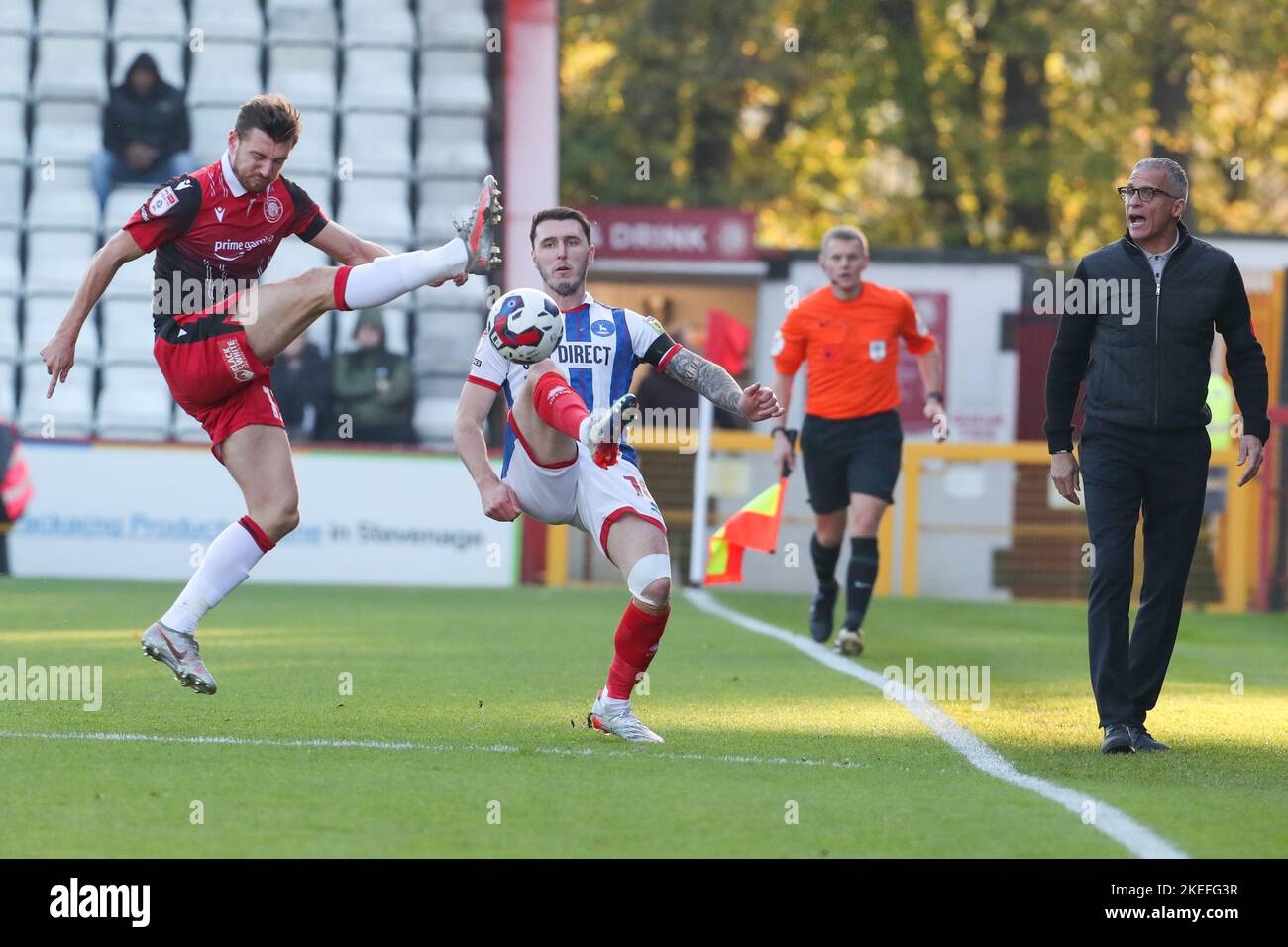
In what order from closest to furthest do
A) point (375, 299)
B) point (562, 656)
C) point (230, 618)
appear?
point (375, 299), point (562, 656), point (230, 618)

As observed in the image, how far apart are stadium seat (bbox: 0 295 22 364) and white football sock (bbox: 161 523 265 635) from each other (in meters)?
12.7

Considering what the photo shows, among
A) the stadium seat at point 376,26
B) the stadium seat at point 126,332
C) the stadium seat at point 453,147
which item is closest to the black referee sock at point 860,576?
the stadium seat at point 453,147

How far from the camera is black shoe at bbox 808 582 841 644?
12.5 metres

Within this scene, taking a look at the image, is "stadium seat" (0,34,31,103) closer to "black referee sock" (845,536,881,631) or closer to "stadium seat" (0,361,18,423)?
"stadium seat" (0,361,18,423)

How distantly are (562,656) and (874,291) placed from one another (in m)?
2.84

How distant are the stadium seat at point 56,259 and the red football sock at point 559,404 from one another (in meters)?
13.7

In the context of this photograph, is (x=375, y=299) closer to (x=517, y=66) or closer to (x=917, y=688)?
(x=917, y=688)

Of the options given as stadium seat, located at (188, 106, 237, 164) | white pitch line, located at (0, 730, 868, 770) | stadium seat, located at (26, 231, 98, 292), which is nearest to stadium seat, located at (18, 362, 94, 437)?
stadium seat, located at (26, 231, 98, 292)

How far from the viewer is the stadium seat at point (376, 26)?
2130 cm

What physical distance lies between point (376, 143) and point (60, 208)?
116 inches

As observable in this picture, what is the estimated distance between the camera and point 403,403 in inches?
768

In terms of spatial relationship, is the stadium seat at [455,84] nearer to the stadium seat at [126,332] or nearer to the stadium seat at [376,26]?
the stadium seat at [376,26]

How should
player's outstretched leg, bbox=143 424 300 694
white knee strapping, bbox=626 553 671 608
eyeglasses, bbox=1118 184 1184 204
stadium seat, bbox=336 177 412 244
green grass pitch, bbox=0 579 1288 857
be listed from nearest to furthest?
green grass pitch, bbox=0 579 1288 857
white knee strapping, bbox=626 553 671 608
eyeglasses, bbox=1118 184 1184 204
player's outstretched leg, bbox=143 424 300 694
stadium seat, bbox=336 177 412 244

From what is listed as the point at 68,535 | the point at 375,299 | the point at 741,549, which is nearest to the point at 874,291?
the point at 741,549
